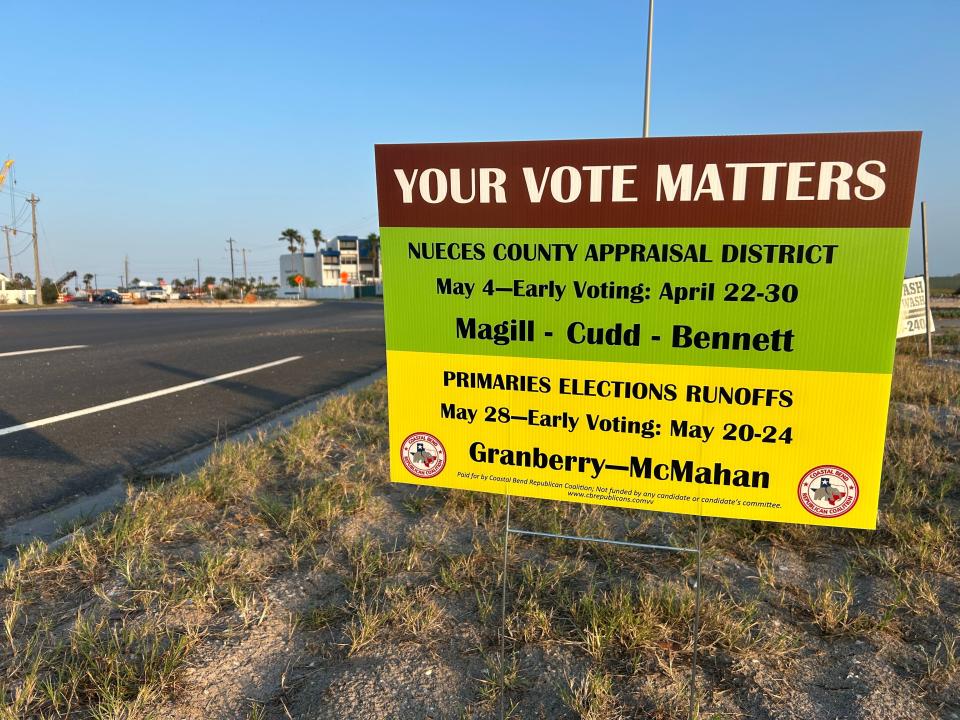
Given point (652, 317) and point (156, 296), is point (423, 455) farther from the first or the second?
point (156, 296)

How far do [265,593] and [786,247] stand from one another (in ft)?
8.44

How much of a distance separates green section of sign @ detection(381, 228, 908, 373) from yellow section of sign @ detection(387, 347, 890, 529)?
0.07 meters

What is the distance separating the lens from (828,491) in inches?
81.6

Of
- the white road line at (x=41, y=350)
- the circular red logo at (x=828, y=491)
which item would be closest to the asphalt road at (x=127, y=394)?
the white road line at (x=41, y=350)

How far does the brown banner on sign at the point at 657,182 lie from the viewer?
1.87 m

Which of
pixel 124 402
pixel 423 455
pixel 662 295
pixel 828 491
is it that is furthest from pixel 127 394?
pixel 828 491

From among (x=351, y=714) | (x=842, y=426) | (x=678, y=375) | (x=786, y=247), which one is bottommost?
(x=351, y=714)

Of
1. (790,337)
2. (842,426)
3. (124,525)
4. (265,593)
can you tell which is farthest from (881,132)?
(124,525)

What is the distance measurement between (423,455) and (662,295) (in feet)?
3.91

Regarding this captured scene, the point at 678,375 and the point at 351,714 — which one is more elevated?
the point at 678,375

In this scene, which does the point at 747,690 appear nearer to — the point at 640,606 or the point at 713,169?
the point at 640,606

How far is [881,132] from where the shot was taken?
1.83 meters

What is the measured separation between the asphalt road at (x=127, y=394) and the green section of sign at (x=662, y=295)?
3275 millimetres

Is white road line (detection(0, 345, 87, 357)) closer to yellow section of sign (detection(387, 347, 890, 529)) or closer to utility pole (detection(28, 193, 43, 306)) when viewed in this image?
yellow section of sign (detection(387, 347, 890, 529))
